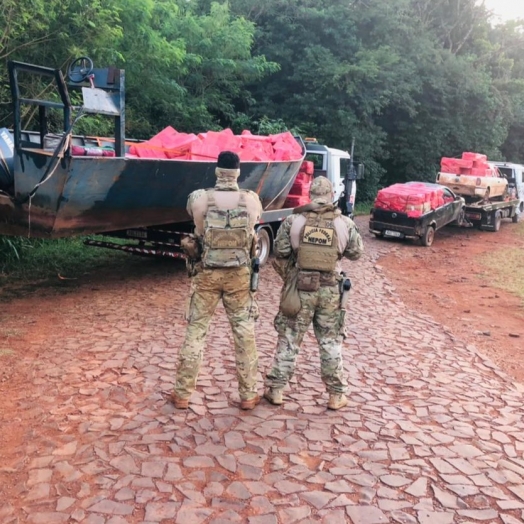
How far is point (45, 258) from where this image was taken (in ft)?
29.7

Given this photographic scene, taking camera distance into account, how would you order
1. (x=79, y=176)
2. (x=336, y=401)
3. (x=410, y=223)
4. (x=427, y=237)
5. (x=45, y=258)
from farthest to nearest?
(x=427, y=237) < (x=410, y=223) < (x=45, y=258) < (x=79, y=176) < (x=336, y=401)

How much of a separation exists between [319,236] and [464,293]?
5989 millimetres

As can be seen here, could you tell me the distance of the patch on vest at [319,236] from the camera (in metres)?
4.30

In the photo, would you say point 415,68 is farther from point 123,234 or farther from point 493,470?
point 493,470

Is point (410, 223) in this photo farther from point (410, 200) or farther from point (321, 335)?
point (321, 335)

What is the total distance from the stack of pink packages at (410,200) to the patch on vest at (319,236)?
9.37 m

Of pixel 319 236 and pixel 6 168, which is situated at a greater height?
pixel 6 168

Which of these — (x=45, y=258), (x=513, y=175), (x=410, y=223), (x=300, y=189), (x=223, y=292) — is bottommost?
(x=45, y=258)


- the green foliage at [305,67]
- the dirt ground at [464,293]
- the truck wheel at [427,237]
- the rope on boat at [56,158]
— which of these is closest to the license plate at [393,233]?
the dirt ground at [464,293]

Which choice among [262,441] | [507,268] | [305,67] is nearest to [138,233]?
[262,441]

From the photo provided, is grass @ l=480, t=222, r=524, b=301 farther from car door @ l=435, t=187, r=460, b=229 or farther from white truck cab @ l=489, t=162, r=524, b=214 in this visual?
white truck cab @ l=489, t=162, r=524, b=214

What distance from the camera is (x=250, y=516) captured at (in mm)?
3127

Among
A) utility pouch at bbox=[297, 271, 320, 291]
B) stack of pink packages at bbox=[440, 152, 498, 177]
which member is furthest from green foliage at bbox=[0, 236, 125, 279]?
stack of pink packages at bbox=[440, 152, 498, 177]

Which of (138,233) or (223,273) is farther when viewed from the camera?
(138,233)
